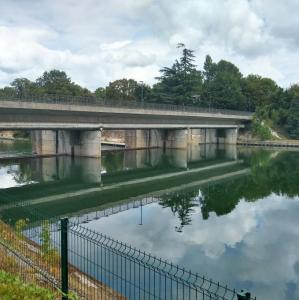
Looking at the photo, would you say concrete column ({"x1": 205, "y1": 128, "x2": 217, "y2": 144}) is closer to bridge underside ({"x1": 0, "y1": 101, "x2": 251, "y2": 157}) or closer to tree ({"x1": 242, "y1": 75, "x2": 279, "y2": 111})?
A: bridge underside ({"x1": 0, "y1": 101, "x2": 251, "y2": 157})

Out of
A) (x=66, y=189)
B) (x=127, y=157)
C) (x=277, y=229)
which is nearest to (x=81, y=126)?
(x=127, y=157)

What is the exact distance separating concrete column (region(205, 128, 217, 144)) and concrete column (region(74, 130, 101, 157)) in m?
41.7

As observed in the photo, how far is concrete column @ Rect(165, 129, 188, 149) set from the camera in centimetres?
6881

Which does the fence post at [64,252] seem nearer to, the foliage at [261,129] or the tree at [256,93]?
the foliage at [261,129]

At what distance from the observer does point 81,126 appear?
46938mm

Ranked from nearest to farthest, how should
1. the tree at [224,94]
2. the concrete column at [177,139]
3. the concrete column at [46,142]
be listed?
the concrete column at [46,142] < the concrete column at [177,139] < the tree at [224,94]

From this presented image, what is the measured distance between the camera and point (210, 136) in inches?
3467

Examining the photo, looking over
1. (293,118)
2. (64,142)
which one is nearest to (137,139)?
(64,142)

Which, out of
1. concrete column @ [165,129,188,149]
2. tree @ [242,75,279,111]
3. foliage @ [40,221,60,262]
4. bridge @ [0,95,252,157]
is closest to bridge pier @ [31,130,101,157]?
bridge @ [0,95,252,157]

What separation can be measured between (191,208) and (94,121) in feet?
90.2

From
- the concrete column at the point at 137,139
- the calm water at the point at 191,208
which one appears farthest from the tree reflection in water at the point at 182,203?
the concrete column at the point at 137,139

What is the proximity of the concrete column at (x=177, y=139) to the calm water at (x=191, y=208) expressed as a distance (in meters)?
19.7

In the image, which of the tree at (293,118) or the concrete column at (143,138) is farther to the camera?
the tree at (293,118)

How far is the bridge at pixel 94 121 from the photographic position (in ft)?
133
